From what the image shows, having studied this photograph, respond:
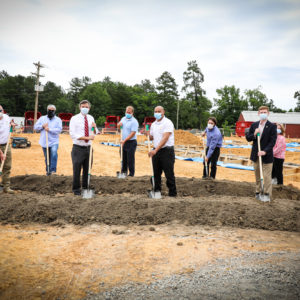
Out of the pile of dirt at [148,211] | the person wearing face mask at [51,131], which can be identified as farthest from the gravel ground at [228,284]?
the person wearing face mask at [51,131]

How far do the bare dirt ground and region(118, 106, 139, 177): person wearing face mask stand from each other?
251 centimetres

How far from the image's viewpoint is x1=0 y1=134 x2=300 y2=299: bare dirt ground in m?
2.75

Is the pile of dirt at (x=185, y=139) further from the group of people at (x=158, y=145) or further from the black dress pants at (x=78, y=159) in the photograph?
the black dress pants at (x=78, y=159)

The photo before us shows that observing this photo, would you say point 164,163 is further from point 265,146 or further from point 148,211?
point 265,146

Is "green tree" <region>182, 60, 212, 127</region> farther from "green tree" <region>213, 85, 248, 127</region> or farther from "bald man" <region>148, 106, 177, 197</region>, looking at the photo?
"bald man" <region>148, 106, 177, 197</region>

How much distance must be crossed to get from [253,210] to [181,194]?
2344 mm

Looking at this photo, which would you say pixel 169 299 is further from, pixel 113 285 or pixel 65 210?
pixel 65 210

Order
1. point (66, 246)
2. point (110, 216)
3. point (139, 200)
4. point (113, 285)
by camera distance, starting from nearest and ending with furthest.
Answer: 1. point (113, 285)
2. point (66, 246)
3. point (110, 216)
4. point (139, 200)

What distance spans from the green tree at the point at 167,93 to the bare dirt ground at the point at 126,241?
186 feet

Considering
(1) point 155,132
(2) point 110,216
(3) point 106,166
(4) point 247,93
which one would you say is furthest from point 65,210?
(4) point 247,93

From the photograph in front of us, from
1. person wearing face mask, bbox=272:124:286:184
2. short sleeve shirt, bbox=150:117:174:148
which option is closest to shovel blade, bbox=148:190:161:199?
→ short sleeve shirt, bbox=150:117:174:148

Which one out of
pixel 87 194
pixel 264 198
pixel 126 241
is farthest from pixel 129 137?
pixel 126 241

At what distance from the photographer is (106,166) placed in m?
11.9

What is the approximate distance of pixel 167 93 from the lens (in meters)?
62.0
